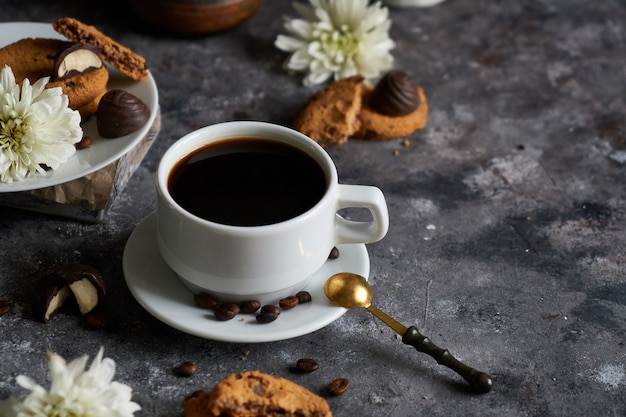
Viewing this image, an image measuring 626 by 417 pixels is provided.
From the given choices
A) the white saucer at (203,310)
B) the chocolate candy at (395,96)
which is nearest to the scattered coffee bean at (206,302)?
the white saucer at (203,310)

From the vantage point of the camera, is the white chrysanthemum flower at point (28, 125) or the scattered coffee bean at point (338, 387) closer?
the scattered coffee bean at point (338, 387)

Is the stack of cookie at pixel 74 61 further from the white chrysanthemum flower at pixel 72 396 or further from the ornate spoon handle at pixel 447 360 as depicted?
the ornate spoon handle at pixel 447 360

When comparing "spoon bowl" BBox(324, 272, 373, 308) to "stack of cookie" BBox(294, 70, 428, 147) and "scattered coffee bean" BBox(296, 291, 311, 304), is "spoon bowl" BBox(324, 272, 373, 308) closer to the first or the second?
"scattered coffee bean" BBox(296, 291, 311, 304)

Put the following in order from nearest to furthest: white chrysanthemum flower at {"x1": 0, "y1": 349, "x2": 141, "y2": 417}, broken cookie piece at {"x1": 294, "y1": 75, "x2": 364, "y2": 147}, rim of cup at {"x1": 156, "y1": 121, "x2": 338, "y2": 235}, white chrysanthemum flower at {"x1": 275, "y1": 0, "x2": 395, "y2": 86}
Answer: white chrysanthemum flower at {"x1": 0, "y1": 349, "x2": 141, "y2": 417} → rim of cup at {"x1": 156, "y1": 121, "x2": 338, "y2": 235} → broken cookie piece at {"x1": 294, "y1": 75, "x2": 364, "y2": 147} → white chrysanthemum flower at {"x1": 275, "y1": 0, "x2": 395, "y2": 86}

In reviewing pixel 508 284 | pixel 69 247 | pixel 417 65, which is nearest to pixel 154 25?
pixel 417 65

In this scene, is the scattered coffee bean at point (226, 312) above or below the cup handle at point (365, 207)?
below

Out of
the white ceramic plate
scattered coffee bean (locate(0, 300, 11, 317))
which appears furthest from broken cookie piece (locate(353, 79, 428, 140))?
scattered coffee bean (locate(0, 300, 11, 317))

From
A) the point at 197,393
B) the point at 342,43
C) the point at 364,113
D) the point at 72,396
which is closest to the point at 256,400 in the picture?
the point at 197,393
